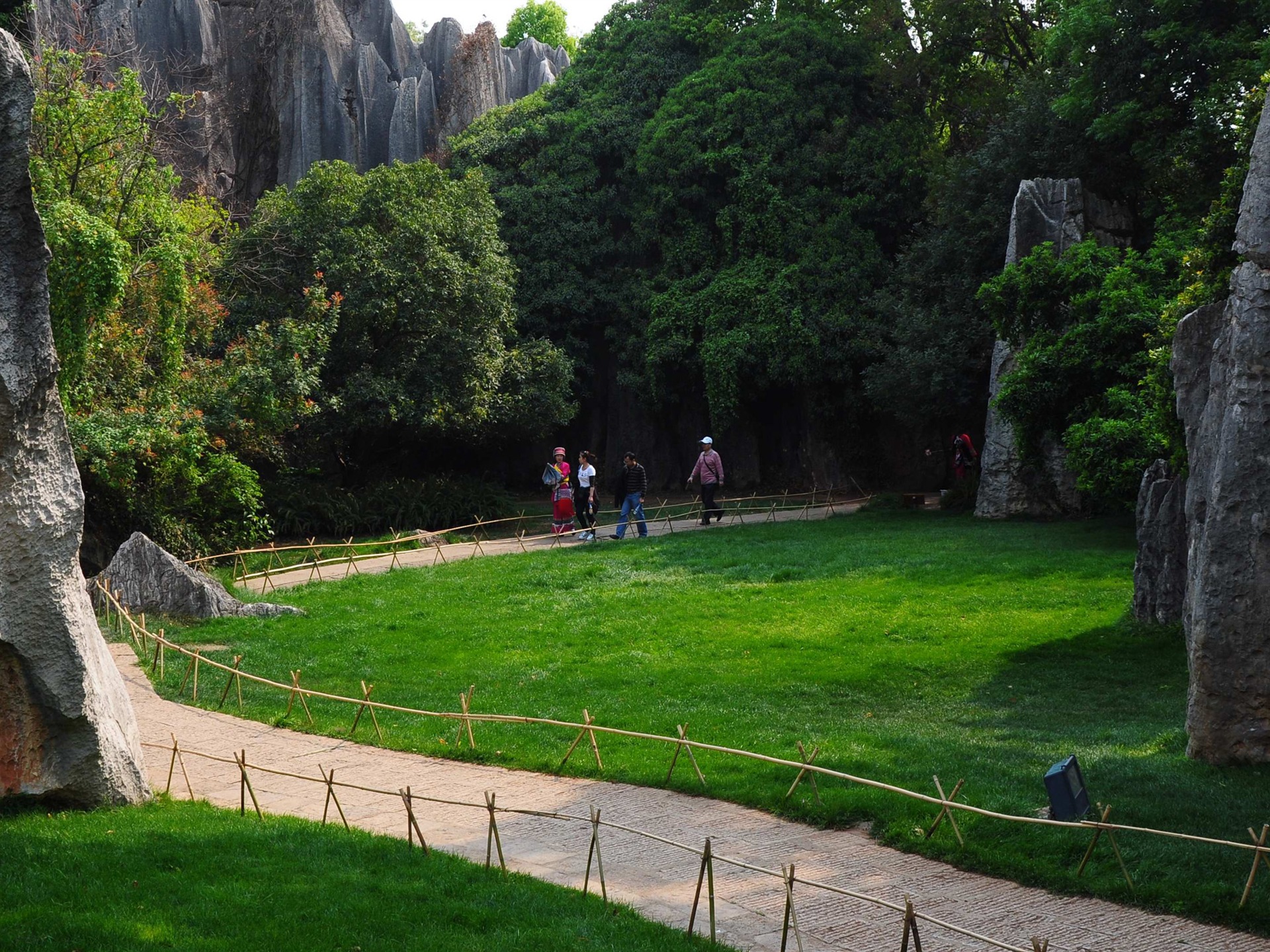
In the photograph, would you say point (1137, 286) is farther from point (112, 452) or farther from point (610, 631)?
point (112, 452)

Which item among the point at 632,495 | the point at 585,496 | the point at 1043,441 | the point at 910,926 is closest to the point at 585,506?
the point at 585,496

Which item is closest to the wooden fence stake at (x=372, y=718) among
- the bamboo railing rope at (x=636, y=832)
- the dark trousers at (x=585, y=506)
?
the bamboo railing rope at (x=636, y=832)

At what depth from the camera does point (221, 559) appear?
22.1m

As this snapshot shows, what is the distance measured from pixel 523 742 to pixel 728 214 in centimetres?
2504

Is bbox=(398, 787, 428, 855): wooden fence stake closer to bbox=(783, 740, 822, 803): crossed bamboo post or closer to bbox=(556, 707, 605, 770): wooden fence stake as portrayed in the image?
bbox=(556, 707, 605, 770): wooden fence stake

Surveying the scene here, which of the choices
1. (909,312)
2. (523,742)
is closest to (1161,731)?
(523,742)

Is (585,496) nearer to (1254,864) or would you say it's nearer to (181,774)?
(181,774)

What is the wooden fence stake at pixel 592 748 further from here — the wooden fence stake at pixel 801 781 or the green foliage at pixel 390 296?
the green foliage at pixel 390 296

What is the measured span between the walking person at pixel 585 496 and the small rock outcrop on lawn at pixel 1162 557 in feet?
38.6

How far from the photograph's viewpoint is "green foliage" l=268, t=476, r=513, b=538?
1060 inches

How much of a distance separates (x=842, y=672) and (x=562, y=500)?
12.4 meters

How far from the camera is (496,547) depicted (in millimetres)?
24438

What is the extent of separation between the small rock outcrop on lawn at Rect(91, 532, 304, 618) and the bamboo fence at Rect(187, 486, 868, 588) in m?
2.54

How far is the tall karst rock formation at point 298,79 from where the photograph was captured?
3862cm
